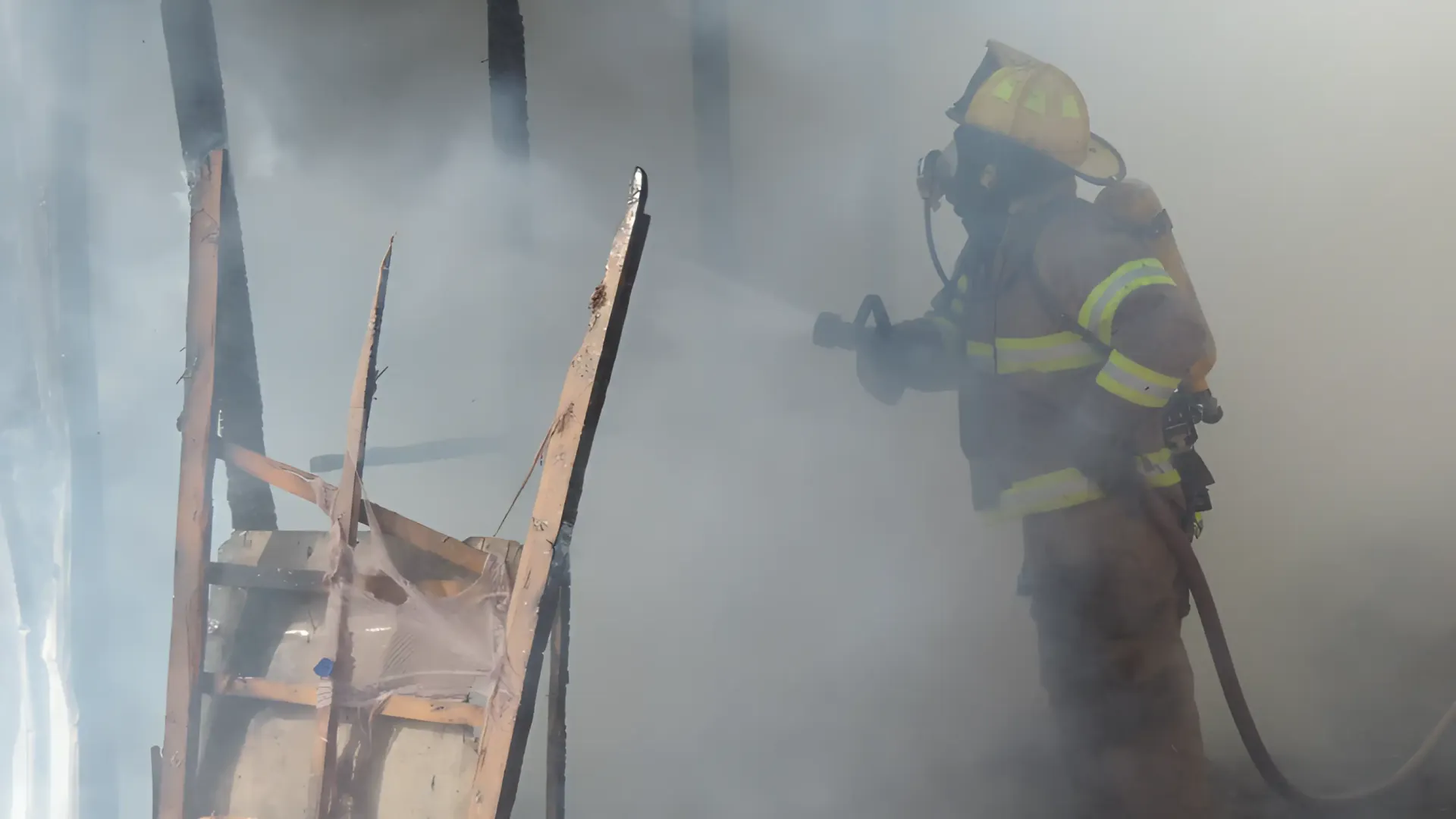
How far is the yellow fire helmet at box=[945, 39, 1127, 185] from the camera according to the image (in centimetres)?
197

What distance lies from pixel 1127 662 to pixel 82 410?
8.57ft

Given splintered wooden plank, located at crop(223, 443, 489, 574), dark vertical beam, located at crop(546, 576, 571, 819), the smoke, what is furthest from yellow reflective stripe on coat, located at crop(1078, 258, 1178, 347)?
splintered wooden plank, located at crop(223, 443, 489, 574)

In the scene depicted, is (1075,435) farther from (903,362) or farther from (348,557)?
(348,557)

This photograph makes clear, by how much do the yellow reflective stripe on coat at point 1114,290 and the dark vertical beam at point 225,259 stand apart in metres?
1.77

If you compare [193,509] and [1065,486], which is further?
[1065,486]

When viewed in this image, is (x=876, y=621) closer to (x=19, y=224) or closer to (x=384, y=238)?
(x=384, y=238)

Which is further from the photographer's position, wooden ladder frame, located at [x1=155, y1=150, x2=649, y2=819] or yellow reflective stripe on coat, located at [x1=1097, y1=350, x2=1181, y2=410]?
yellow reflective stripe on coat, located at [x1=1097, y1=350, x2=1181, y2=410]

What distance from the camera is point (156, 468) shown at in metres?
2.17

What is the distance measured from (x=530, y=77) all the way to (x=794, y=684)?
1.79m

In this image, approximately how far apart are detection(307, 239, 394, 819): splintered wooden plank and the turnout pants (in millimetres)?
1525

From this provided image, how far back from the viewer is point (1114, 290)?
5.91 feet

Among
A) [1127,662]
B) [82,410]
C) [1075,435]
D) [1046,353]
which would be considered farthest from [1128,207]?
[82,410]

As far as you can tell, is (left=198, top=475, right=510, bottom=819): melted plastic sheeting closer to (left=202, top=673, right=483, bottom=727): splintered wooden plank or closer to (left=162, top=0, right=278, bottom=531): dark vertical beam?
(left=202, top=673, right=483, bottom=727): splintered wooden plank

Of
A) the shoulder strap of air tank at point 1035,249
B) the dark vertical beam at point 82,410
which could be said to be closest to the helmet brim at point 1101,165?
the shoulder strap of air tank at point 1035,249
